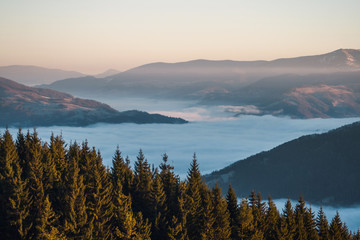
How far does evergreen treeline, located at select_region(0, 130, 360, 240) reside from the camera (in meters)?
58.7

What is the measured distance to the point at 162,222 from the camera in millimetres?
68875

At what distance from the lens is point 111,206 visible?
64000mm

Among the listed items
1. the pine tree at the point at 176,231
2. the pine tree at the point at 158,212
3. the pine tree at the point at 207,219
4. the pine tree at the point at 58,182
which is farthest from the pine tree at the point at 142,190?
the pine tree at the point at 58,182

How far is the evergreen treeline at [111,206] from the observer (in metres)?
58.7

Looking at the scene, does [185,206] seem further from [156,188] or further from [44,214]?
[44,214]

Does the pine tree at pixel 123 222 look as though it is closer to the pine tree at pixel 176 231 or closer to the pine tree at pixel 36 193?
the pine tree at pixel 176 231

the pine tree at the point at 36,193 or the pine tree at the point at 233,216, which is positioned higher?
the pine tree at the point at 36,193

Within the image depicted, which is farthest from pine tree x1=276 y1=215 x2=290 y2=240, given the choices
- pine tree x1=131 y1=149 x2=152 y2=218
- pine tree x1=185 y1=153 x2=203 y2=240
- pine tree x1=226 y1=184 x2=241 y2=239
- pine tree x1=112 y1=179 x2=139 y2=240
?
pine tree x1=112 y1=179 x2=139 y2=240

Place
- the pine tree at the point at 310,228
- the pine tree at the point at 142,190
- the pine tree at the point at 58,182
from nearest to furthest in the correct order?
the pine tree at the point at 58,182
the pine tree at the point at 142,190
the pine tree at the point at 310,228

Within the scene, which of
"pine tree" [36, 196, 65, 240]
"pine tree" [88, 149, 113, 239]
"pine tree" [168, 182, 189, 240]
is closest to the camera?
"pine tree" [36, 196, 65, 240]

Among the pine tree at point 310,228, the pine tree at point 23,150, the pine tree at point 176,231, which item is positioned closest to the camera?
the pine tree at point 176,231

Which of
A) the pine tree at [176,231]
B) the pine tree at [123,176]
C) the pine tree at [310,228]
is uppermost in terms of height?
the pine tree at [123,176]

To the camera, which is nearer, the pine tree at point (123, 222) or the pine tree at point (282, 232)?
the pine tree at point (123, 222)

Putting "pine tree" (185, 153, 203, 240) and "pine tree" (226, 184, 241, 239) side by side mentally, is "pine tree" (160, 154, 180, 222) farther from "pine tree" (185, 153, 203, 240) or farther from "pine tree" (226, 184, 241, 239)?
"pine tree" (226, 184, 241, 239)
